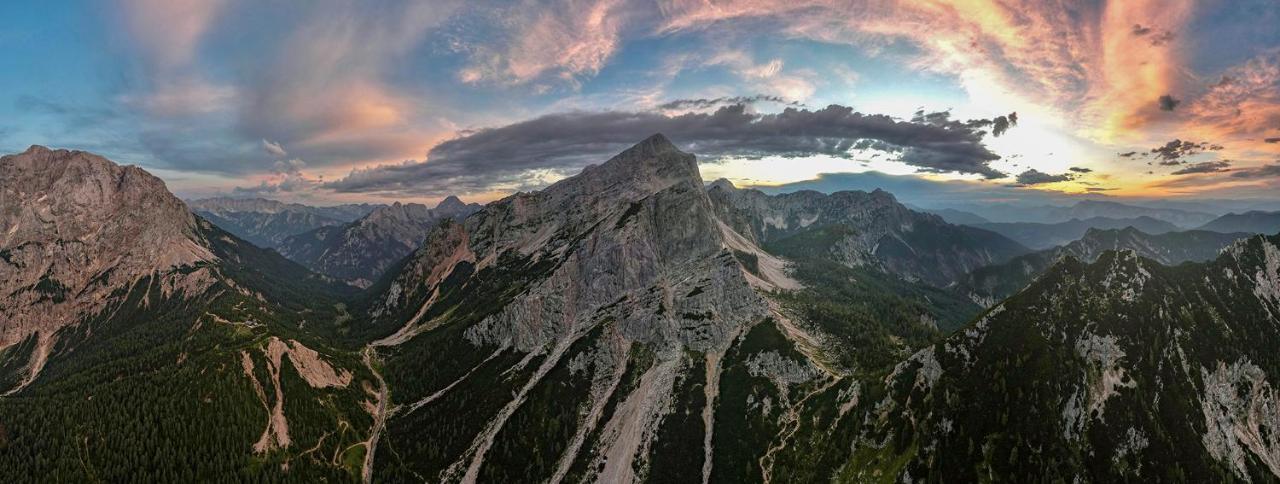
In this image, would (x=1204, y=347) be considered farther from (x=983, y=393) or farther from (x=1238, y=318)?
(x=983, y=393)

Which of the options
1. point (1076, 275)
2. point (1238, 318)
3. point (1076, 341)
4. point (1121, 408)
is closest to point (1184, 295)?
point (1238, 318)

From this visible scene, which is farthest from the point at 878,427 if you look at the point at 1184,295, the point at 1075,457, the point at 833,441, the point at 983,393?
the point at 1184,295

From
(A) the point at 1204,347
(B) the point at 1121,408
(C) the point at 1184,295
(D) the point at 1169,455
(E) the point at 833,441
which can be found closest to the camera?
(D) the point at 1169,455

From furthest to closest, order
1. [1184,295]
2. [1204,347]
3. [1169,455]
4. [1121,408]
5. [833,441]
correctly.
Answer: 1. [833,441]
2. [1184,295]
3. [1204,347]
4. [1121,408]
5. [1169,455]

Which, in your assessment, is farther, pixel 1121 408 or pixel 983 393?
pixel 983 393

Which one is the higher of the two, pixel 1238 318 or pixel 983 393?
pixel 1238 318

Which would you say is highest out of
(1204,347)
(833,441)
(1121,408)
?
(1204,347)
